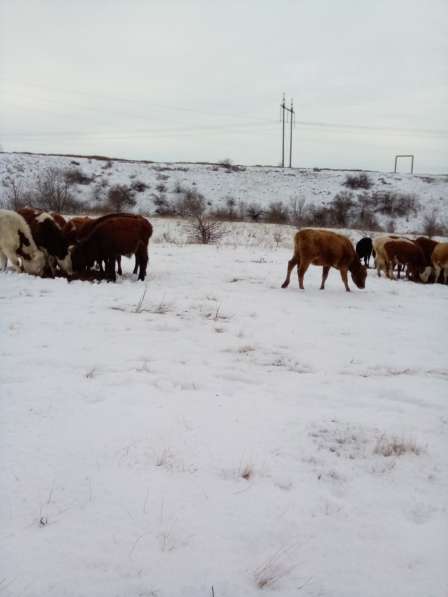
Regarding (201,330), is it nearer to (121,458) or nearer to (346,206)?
(121,458)

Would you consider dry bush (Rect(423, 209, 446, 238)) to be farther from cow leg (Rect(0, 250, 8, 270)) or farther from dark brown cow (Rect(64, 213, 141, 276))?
cow leg (Rect(0, 250, 8, 270))

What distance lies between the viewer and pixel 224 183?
4050 centimetres

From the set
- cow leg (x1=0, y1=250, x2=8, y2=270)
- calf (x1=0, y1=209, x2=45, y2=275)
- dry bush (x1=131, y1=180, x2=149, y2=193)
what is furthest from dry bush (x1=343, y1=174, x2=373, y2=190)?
cow leg (x1=0, y1=250, x2=8, y2=270)

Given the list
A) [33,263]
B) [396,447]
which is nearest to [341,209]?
[33,263]

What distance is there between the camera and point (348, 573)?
2.12 meters

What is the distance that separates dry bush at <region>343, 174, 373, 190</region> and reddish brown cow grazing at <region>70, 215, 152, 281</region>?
1375 inches

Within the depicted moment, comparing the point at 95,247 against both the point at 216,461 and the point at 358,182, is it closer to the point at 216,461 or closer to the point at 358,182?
the point at 216,461

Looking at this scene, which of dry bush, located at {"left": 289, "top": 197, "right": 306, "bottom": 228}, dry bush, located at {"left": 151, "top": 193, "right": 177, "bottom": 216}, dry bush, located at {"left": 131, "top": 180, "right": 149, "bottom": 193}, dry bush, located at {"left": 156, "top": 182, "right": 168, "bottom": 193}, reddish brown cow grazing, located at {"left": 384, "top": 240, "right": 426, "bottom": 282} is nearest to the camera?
reddish brown cow grazing, located at {"left": 384, "top": 240, "right": 426, "bottom": 282}

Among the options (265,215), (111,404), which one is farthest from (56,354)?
(265,215)

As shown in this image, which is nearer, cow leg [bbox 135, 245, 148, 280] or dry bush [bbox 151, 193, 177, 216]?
cow leg [bbox 135, 245, 148, 280]

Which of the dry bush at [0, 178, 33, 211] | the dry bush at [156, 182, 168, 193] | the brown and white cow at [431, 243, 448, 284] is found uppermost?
the dry bush at [156, 182, 168, 193]

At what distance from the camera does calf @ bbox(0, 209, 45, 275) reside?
959 centimetres

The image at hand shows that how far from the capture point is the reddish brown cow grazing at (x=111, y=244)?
379 inches

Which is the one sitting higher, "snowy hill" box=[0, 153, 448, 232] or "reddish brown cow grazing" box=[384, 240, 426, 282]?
"snowy hill" box=[0, 153, 448, 232]
